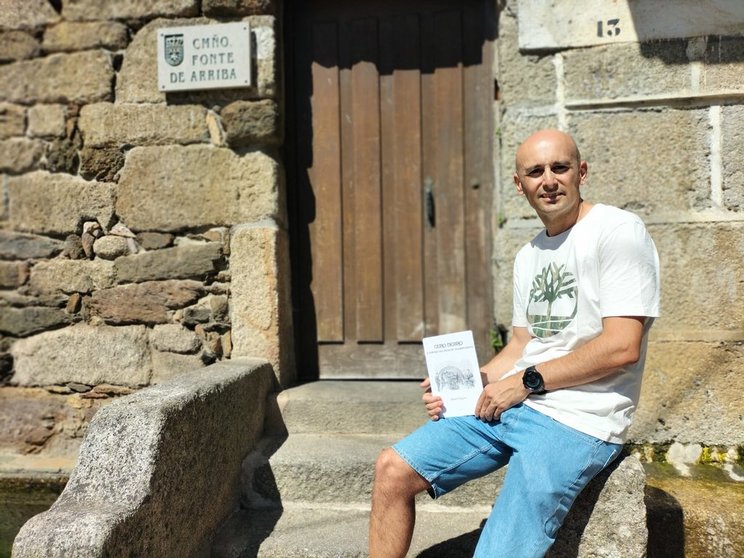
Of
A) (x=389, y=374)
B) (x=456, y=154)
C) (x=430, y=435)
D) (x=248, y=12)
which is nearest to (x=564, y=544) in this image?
(x=430, y=435)

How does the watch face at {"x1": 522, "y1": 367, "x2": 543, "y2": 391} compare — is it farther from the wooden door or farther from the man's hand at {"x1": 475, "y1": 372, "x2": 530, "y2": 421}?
the wooden door

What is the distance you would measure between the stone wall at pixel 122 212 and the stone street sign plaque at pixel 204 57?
6 centimetres

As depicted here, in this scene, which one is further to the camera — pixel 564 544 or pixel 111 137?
pixel 111 137

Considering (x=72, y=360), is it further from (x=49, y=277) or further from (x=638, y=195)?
(x=638, y=195)

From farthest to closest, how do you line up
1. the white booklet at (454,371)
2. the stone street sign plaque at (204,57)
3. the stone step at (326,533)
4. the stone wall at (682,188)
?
the stone street sign plaque at (204,57) → the stone wall at (682,188) → the stone step at (326,533) → the white booklet at (454,371)

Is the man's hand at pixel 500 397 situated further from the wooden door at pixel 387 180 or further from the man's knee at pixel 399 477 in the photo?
the wooden door at pixel 387 180

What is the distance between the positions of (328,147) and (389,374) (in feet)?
4.20

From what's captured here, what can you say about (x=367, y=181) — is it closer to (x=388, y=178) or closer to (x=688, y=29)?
(x=388, y=178)

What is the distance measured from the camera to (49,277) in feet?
10.8

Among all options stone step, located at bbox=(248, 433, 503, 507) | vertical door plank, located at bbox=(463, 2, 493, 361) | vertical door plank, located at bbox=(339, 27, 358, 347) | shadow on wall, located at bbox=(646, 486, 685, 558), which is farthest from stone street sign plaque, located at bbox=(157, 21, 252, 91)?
shadow on wall, located at bbox=(646, 486, 685, 558)

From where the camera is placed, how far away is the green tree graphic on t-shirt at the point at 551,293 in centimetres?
193

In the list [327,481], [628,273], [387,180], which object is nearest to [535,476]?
[628,273]

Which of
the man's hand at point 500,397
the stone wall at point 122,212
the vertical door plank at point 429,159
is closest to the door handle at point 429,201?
the vertical door plank at point 429,159

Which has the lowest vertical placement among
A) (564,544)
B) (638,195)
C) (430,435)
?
(564,544)
